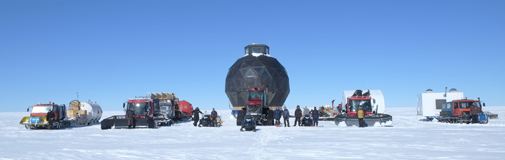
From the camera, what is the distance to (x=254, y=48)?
46.3 meters

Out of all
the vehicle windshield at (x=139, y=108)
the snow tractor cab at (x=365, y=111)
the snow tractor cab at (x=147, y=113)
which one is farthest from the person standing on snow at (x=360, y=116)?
the vehicle windshield at (x=139, y=108)

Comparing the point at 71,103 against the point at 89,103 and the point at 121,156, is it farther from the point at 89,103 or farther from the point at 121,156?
the point at 121,156

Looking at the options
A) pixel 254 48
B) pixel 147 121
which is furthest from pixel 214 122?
pixel 254 48

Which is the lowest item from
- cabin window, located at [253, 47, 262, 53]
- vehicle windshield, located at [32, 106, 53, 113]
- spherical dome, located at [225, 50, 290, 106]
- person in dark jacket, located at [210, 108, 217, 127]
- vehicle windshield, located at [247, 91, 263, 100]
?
person in dark jacket, located at [210, 108, 217, 127]

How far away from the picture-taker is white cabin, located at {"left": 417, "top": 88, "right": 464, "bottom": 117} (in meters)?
32.9

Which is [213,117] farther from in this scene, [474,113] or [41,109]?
[474,113]

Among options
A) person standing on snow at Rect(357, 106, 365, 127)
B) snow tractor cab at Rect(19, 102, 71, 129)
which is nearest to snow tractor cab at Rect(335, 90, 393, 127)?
person standing on snow at Rect(357, 106, 365, 127)

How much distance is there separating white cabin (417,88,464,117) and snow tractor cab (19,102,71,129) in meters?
25.9

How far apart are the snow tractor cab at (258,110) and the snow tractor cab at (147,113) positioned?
16.7 ft

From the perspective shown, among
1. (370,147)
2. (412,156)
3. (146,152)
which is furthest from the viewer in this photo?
(370,147)

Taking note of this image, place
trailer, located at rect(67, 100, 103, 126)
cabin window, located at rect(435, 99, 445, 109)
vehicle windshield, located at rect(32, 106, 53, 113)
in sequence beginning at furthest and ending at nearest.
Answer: cabin window, located at rect(435, 99, 445, 109) → trailer, located at rect(67, 100, 103, 126) → vehicle windshield, located at rect(32, 106, 53, 113)

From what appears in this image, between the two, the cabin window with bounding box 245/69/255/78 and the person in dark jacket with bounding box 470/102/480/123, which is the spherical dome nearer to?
the cabin window with bounding box 245/69/255/78

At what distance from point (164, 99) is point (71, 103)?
22.3 ft

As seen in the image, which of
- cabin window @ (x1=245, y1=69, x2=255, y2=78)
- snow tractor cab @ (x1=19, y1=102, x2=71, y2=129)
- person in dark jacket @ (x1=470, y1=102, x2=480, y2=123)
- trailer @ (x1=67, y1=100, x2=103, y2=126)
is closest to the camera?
snow tractor cab @ (x1=19, y1=102, x2=71, y2=129)
